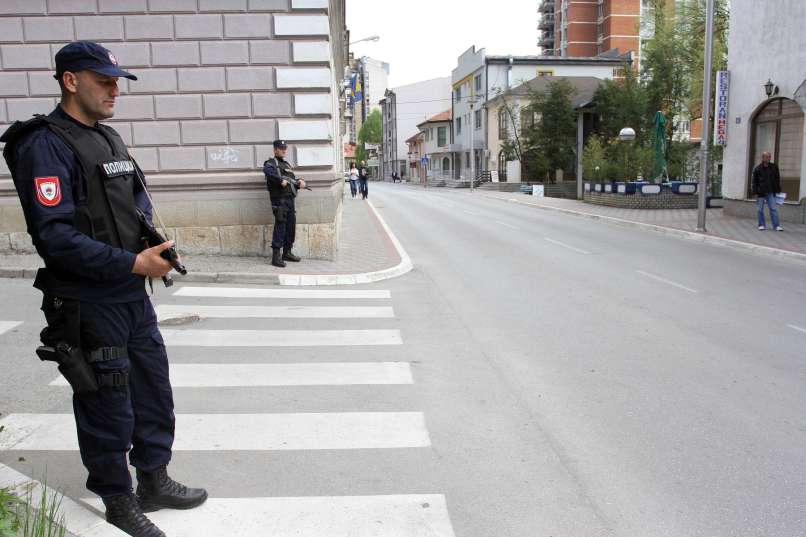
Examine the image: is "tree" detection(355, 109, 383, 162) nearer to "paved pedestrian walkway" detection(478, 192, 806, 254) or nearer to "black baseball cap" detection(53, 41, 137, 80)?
"paved pedestrian walkway" detection(478, 192, 806, 254)

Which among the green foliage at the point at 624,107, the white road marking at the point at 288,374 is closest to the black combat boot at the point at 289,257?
the white road marking at the point at 288,374

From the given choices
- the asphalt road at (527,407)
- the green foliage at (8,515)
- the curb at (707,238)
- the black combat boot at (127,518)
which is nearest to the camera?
the green foliage at (8,515)

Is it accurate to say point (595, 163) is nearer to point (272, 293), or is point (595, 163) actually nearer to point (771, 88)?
point (771, 88)

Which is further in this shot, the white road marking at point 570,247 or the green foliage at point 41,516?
the white road marking at point 570,247

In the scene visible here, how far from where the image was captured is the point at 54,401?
5.18 meters

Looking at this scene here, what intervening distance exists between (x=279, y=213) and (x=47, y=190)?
27.6 ft

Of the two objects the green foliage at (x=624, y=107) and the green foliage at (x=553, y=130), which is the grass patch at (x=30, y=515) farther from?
the green foliage at (x=553, y=130)

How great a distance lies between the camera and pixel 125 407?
10.2ft

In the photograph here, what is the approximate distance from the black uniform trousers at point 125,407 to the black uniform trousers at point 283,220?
8.00 metres

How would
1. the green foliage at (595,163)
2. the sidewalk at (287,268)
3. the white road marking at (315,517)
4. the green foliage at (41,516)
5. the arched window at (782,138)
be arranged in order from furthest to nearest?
the green foliage at (595,163)
the arched window at (782,138)
the sidewalk at (287,268)
the white road marking at (315,517)
the green foliage at (41,516)

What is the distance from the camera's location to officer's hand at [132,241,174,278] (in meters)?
3.00

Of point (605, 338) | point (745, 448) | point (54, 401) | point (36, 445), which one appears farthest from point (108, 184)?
point (605, 338)

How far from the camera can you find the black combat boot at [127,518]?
316cm

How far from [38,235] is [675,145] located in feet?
111
